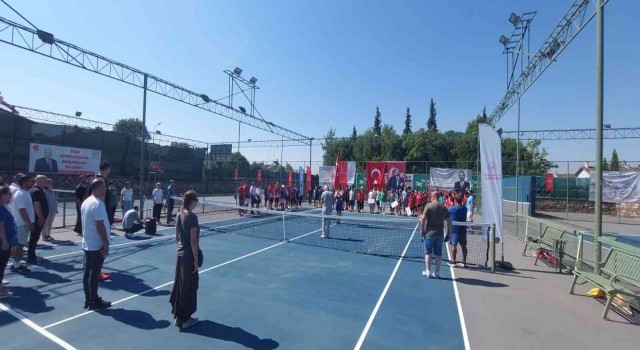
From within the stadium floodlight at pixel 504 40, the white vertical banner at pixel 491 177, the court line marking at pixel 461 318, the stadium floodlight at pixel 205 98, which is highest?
the stadium floodlight at pixel 504 40

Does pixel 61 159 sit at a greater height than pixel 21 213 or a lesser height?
greater

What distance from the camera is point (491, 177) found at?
9305 millimetres

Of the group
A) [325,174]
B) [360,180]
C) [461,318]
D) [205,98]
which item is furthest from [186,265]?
[360,180]

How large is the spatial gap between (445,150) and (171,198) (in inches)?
1739

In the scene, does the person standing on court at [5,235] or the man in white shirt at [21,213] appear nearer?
the person standing on court at [5,235]

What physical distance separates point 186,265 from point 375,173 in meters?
22.1

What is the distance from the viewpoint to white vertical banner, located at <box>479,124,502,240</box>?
9.14m

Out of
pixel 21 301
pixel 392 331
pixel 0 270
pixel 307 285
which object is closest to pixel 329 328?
pixel 392 331

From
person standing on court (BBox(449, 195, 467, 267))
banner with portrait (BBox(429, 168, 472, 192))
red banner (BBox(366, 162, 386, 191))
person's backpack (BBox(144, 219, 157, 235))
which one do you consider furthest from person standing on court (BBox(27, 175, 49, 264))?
banner with portrait (BBox(429, 168, 472, 192))

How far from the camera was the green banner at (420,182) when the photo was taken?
29328 mm

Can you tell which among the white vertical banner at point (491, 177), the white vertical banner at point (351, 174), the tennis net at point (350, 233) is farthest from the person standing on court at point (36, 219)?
the white vertical banner at point (351, 174)

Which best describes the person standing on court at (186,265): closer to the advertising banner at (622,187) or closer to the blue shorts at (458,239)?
the blue shorts at (458,239)

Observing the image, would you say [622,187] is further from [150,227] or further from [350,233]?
[150,227]

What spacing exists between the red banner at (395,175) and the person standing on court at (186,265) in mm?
21674
